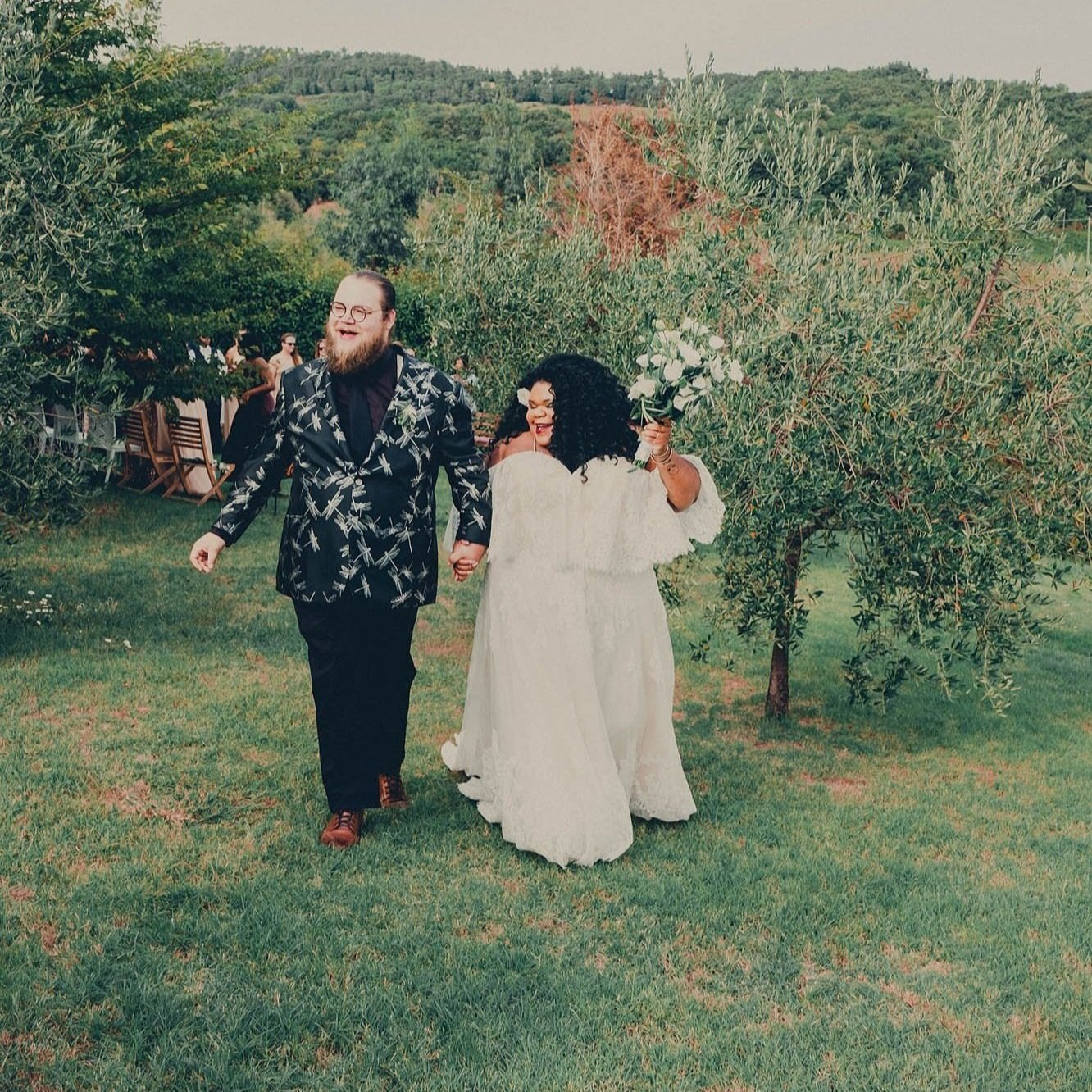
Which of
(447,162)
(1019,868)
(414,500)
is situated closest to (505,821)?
(414,500)

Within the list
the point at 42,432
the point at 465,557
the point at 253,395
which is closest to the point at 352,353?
the point at 465,557

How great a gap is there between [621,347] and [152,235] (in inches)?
267

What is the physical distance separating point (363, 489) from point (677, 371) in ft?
4.47

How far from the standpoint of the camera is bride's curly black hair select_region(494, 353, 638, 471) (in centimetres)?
504

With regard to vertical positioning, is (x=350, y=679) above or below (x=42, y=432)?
below

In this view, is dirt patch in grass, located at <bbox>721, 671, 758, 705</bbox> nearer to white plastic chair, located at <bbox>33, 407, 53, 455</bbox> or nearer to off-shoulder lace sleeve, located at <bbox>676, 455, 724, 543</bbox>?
off-shoulder lace sleeve, located at <bbox>676, 455, 724, 543</bbox>

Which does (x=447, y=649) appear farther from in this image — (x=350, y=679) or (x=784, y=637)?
(x=350, y=679)

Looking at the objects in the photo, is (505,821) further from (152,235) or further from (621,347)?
(152,235)

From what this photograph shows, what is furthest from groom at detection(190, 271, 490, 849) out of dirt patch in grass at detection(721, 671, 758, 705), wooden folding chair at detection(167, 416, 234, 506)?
wooden folding chair at detection(167, 416, 234, 506)

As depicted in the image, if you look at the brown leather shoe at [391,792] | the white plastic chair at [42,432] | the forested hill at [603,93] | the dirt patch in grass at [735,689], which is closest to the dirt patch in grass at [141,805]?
the brown leather shoe at [391,792]

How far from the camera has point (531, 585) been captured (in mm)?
Result: 5070

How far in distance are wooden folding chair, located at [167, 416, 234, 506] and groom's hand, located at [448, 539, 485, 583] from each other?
9725 mm

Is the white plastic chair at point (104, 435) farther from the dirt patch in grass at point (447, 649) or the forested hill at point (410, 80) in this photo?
the forested hill at point (410, 80)

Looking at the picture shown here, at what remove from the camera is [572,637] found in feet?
16.4
